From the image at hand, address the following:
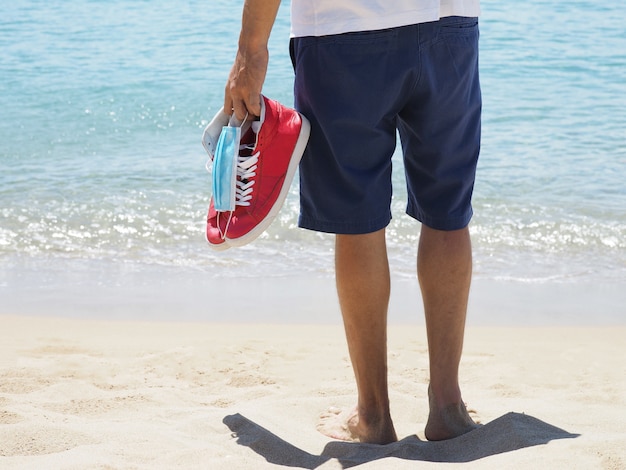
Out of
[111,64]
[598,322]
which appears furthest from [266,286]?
[111,64]

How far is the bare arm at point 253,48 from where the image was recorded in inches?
81.1

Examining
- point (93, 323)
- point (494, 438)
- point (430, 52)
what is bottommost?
point (93, 323)

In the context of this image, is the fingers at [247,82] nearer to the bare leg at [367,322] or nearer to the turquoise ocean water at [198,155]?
the bare leg at [367,322]

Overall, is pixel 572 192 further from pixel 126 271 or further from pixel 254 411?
pixel 254 411

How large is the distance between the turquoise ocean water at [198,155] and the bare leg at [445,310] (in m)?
2.01

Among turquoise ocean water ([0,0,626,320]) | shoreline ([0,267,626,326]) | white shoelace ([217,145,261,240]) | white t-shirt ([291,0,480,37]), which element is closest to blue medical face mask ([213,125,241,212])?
white shoelace ([217,145,261,240])

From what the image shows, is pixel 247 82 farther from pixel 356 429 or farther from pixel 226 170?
pixel 356 429

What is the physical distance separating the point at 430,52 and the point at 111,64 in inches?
371

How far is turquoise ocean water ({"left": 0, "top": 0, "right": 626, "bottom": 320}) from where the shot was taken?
14.8ft

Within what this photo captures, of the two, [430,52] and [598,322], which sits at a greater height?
[430,52]

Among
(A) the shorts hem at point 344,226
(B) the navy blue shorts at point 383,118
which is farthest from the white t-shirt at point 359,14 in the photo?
(A) the shorts hem at point 344,226

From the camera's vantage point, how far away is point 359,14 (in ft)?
6.72

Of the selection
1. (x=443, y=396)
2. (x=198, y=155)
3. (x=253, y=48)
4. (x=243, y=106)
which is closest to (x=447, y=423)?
(x=443, y=396)

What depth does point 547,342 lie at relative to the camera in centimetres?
337
